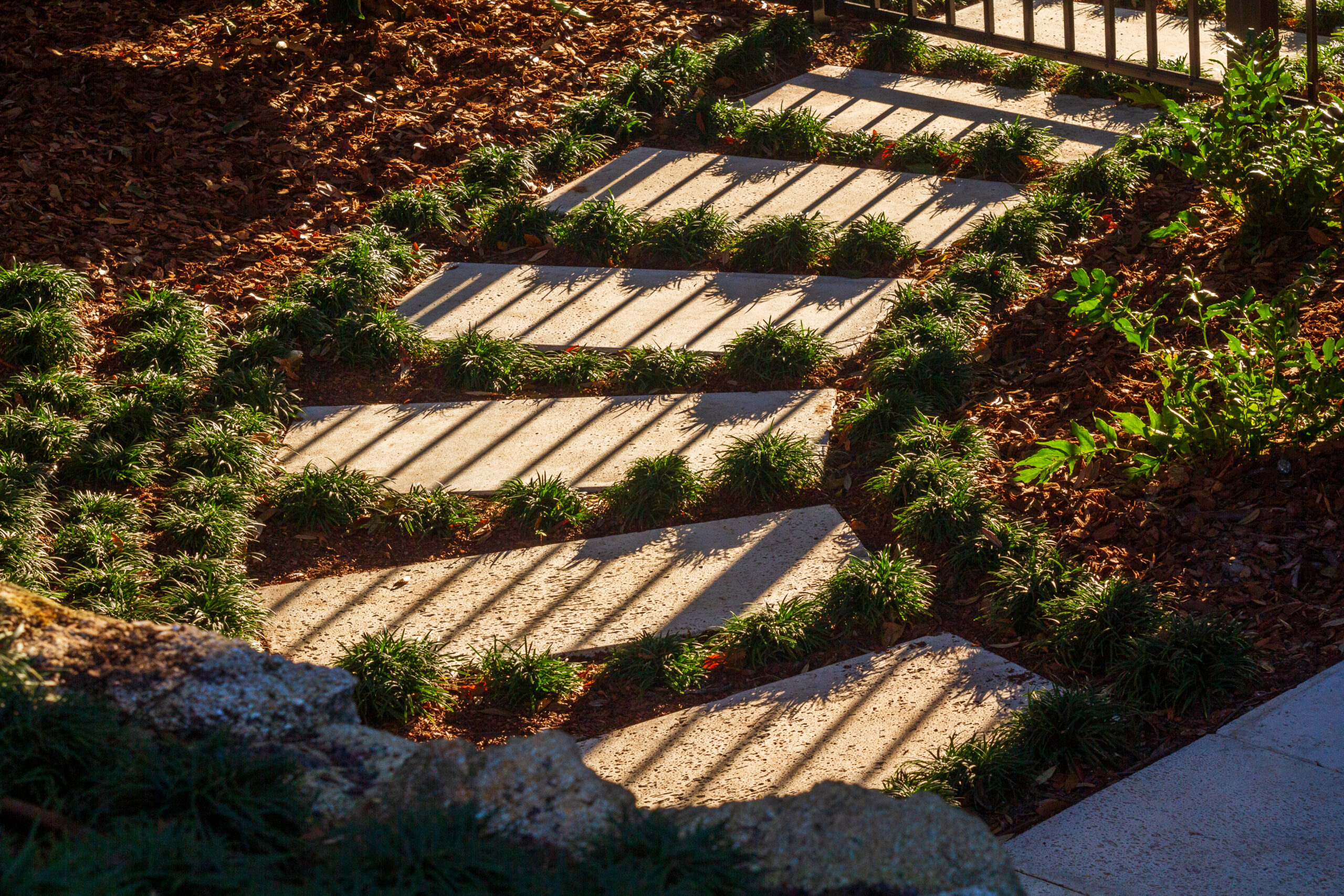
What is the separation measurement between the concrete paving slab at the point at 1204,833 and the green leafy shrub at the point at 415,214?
13.4 ft

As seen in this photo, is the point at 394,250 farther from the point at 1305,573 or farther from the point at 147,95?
the point at 1305,573

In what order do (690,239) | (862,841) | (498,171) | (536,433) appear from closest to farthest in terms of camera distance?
(862,841), (536,433), (690,239), (498,171)

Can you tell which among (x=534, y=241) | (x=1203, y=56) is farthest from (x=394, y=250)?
(x=1203, y=56)

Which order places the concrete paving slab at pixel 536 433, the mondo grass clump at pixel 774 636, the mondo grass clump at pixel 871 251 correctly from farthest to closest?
1. the mondo grass clump at pixel 871 251
2. the concrete paving slab at pixel 536 433
3. the mondo grass clump at pixel 774 636

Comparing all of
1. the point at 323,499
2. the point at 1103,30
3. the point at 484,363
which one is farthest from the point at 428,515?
the point at 1103,30

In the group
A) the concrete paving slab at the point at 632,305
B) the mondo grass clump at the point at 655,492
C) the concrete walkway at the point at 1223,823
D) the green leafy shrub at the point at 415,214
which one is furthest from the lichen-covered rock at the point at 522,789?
the green leafy shrub at the point at 415,214

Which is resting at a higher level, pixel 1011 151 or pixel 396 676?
pixel 1011 151

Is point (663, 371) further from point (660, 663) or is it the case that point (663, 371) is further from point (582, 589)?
point (660, 663)

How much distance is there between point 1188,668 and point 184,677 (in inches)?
91.7

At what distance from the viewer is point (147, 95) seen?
6.24m

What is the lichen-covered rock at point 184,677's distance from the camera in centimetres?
191

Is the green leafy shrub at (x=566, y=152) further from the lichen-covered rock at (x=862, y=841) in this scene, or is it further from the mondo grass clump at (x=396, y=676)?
the lichen-covered rock at (x=862, y=841)

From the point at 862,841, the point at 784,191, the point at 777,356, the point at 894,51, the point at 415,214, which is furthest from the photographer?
the point at 894,51

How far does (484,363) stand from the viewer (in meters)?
4.59
